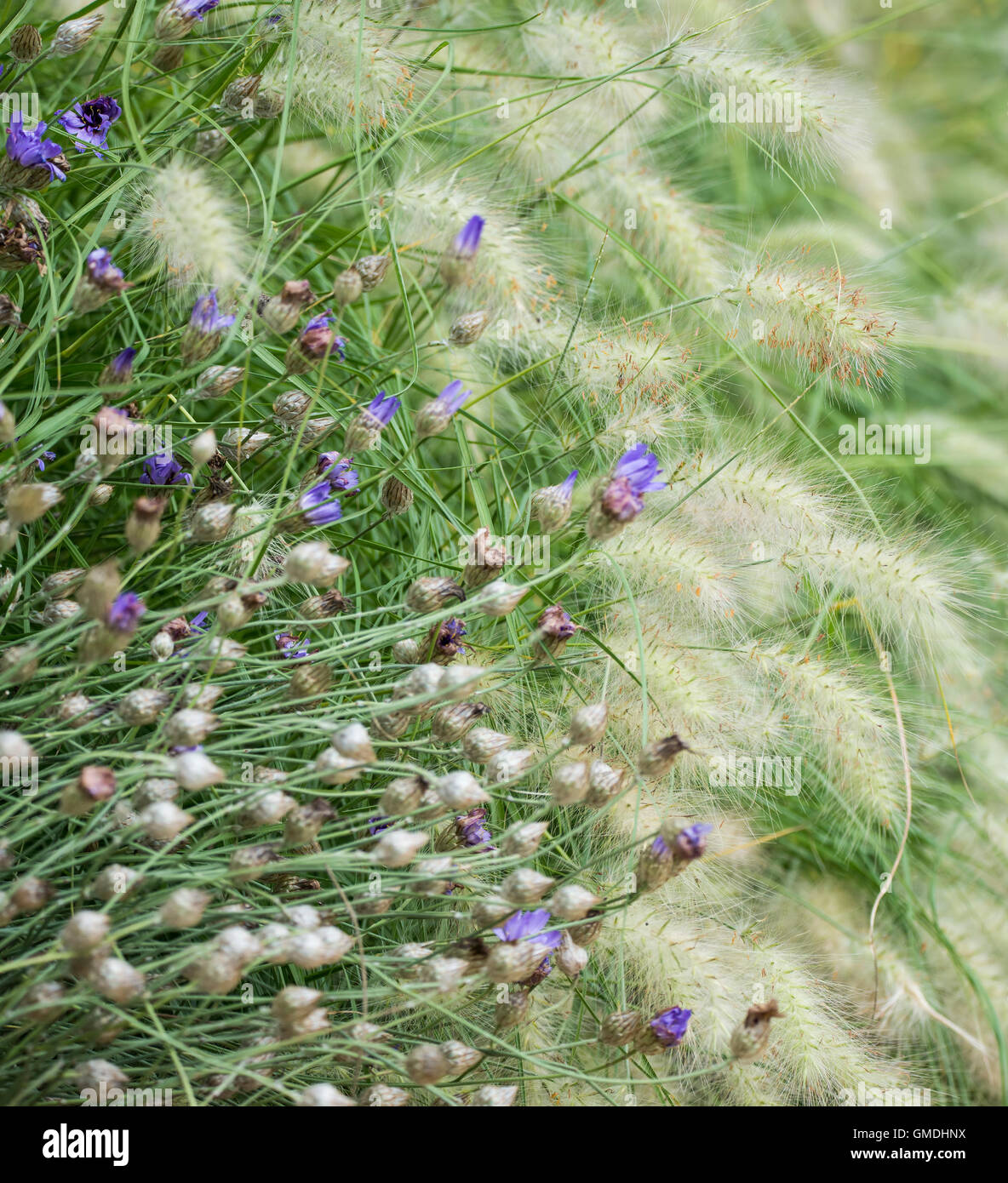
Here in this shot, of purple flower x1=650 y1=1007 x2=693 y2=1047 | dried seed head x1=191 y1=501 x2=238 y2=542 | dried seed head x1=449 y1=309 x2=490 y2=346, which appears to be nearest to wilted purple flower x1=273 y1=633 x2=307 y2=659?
dried seed head x1=191 y1=501 x2=238 y2=542

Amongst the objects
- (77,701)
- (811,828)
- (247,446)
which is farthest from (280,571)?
(811,828)

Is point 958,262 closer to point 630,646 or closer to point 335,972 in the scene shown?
point 630,646

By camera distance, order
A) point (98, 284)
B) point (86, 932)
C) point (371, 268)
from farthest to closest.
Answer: point (371, 268) < point (98, 284) < point (86, 932)

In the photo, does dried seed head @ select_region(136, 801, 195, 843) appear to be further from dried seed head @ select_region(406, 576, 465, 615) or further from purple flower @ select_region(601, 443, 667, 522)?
purple flower @ select_region(601, 443, 667, 522)

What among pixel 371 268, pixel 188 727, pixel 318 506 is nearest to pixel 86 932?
pixel 188 727

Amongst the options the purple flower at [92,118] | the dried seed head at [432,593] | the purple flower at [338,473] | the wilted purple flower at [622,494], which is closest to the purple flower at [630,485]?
the wilted purple flower at [622,494]

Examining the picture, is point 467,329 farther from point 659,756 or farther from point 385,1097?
point 385,1097

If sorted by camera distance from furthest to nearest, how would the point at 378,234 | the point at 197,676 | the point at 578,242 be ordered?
1. the point at 578,242
2. the point at 378,234
3. the point at 197,676
